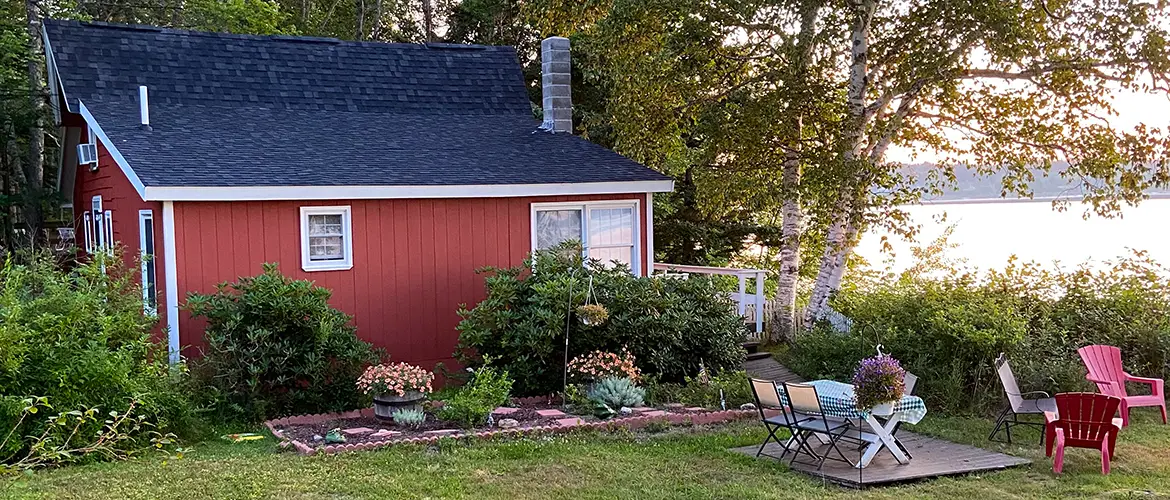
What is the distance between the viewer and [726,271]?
14.8 meters

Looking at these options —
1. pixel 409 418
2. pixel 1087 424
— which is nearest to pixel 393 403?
pixel 409 418

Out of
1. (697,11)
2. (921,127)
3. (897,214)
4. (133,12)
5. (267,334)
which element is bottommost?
(267,334)

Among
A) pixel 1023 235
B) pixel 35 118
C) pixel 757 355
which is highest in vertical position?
pixel 35 118

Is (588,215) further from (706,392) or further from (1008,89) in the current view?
(1008,89)

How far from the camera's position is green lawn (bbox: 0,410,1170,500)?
714 cm

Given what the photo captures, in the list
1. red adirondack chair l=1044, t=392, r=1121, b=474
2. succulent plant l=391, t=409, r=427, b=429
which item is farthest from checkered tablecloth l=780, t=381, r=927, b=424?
succulent plant l=391, t=409, r=427, b=429

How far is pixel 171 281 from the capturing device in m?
10.2

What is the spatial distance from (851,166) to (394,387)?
20.6ft

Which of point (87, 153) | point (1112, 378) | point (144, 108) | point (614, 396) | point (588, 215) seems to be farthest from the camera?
point (87, 153)

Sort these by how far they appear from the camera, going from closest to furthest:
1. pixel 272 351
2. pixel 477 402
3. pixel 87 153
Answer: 1. pixel 477 402
2. pixel 272 351
3. pixel 87 153

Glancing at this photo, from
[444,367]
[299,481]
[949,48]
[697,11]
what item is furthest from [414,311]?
[949,48]

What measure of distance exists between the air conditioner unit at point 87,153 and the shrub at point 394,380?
18.2ft

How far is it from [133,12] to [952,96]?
56.3 ft

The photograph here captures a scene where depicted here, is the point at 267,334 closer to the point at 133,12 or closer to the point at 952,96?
the point at 952,96
